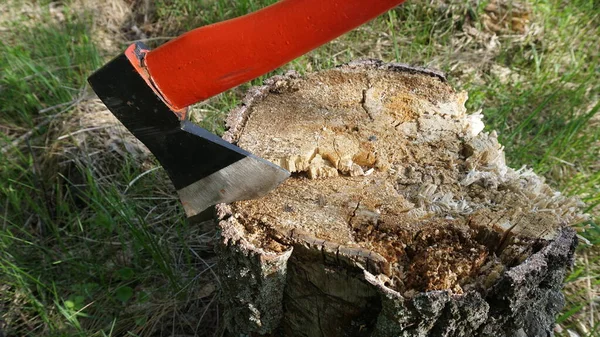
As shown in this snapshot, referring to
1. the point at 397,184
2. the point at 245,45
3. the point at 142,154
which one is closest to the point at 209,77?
the point at 245,45

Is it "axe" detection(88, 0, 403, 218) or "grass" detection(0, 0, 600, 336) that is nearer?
"axe" detection(88, 0, 403, 218)

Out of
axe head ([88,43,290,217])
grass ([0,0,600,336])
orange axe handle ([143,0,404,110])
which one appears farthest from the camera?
grass ([0,0,600,336])

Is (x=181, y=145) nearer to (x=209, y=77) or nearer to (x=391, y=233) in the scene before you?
(x=209, y=77)

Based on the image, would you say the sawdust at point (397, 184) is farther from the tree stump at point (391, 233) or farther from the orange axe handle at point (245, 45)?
the orange axe handle at point (245, 45)

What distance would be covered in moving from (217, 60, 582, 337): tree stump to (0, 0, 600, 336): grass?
0.64m

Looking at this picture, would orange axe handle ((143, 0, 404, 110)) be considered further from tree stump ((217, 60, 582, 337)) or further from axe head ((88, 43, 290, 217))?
tree stump ((217, 60, 582, 337))

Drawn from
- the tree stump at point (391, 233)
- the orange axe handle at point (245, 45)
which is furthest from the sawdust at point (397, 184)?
the orange axe handle at point (245, 45)

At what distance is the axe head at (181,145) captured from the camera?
1.47 m

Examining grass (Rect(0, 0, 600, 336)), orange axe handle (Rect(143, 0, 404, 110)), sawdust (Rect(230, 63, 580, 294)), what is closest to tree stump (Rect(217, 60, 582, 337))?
sawdust (Rect(230, 63, 580, 294))

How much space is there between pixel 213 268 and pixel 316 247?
40.9 inches

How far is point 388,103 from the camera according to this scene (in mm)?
1957

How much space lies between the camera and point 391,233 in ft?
4.80

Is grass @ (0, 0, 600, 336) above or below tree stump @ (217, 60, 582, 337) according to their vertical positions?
below

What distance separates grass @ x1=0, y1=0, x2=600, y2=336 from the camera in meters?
2.19
